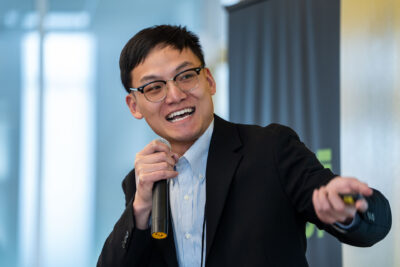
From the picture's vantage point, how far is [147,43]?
1.67 metres

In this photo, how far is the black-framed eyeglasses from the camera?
5.41ft

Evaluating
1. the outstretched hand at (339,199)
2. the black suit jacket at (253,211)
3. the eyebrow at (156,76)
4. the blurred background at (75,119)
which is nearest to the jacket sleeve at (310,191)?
the black suit jacket at (253,211)

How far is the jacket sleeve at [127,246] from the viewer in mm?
1515

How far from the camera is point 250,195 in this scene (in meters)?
Answer: 1.51

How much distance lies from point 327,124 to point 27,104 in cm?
291

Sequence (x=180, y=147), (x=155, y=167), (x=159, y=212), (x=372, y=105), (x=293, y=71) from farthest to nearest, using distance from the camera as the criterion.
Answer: (x=293, y=71), (x=372, y=105), (x=180, y=147), (x=155, y=167), (x=159, y=212)

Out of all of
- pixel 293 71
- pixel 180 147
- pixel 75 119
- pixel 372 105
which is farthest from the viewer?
pixel 75 119

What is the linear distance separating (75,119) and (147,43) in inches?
127

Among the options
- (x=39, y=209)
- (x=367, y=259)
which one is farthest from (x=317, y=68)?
(x=39, y=209)

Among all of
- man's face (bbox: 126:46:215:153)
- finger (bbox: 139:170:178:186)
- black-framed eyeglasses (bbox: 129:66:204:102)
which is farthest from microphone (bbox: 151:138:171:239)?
black-framed eyeglasses (bbox: 129:66:204:102)

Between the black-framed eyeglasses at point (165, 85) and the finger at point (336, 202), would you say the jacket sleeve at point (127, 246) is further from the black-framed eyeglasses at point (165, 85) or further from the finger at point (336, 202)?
the finger at point (336, 202)

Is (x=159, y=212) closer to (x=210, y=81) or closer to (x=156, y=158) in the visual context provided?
(x=156, y=158)

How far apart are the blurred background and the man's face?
7.03ft

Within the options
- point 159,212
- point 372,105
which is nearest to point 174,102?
point 159,212
